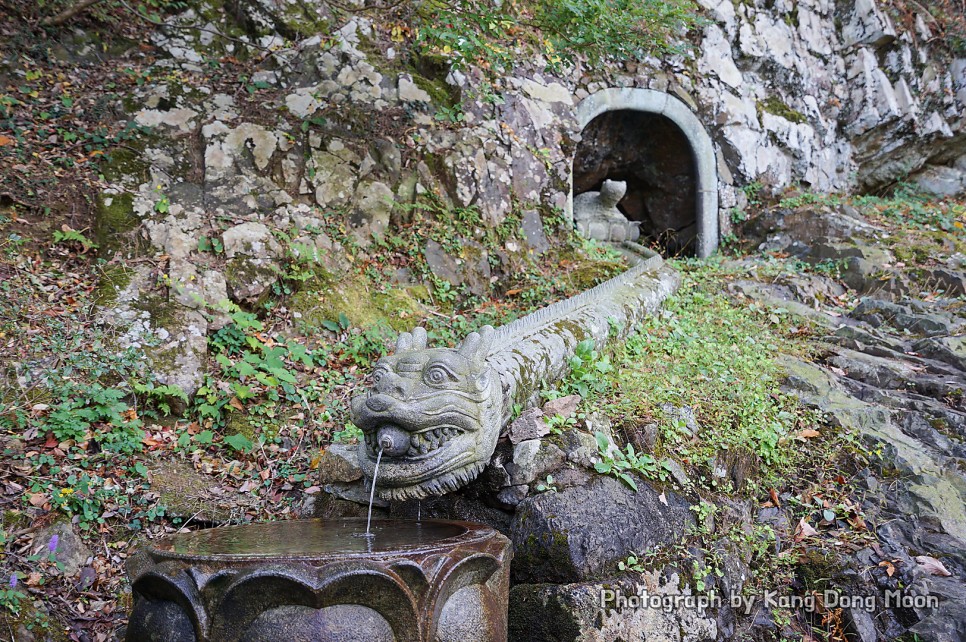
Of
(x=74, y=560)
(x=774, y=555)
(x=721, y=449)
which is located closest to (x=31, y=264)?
(x=74, y=560)

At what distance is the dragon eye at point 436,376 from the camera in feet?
9.52

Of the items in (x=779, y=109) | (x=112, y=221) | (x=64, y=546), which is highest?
(x=779, y=109)

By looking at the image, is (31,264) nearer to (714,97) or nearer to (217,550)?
(217,550)

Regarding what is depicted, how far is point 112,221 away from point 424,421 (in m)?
3.94

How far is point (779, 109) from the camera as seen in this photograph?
1189 centimetres

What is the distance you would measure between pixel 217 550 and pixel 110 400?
2.30m

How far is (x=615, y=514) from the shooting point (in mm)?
3070

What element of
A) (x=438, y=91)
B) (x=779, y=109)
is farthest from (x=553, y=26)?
(x=779, y=109)

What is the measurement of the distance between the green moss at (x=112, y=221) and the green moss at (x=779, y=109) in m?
10.8

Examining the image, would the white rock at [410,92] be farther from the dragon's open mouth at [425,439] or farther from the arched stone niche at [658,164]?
the dragon's open mouth at [425,439]

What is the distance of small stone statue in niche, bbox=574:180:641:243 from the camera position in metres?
10.1

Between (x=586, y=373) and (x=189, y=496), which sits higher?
(x=586, y=373)

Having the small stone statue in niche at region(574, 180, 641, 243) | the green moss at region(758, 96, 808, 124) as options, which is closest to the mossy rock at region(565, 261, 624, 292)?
the small stone statue in niche at region(574, 180, 641, 243)

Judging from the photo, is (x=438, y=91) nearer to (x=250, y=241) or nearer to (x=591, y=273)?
(x=591, y=273)
